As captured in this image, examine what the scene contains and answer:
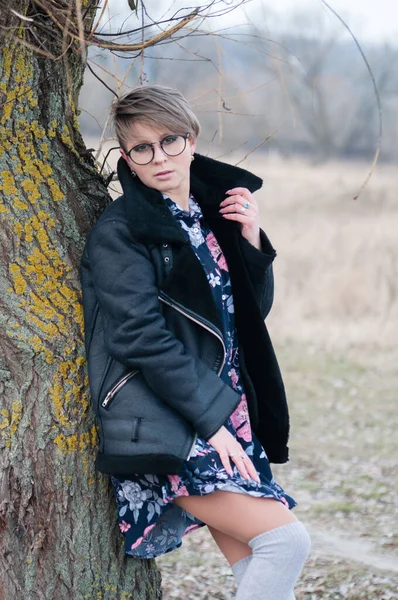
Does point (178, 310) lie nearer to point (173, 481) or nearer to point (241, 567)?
point (173, 481)

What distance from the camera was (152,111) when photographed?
2.49 m

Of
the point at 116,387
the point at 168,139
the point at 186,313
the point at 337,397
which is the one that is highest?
the point at 337,397

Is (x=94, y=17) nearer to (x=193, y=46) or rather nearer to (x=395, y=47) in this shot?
(x=193, y=46)

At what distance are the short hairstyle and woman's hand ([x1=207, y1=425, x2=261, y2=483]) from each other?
3.17ft

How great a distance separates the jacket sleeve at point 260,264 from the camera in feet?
8.69

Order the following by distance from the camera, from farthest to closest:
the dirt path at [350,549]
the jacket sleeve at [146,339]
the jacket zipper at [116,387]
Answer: the dirt path at [350,549]
the jacket zipper at [116,387]
the jacket sleeve at [146,339]

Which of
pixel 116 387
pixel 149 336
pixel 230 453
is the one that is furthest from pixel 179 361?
pixel 230 453

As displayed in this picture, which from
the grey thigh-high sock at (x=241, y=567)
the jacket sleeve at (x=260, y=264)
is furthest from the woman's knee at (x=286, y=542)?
the jacket sleeve at (x=260, y=264)

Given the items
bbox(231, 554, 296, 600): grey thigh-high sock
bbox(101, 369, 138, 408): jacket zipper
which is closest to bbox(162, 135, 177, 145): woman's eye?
bbox(101, 369, 138, 408): jacket zipper

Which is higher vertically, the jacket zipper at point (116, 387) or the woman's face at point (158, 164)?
the woman's face at point (158, 164)

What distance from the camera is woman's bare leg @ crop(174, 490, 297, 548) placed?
2381 millimetres

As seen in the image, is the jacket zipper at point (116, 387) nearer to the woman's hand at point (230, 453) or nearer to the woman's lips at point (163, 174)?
the woman's hand at point (230, 453)

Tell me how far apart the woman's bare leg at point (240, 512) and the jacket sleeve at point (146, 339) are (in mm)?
213

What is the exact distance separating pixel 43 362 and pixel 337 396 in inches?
227
